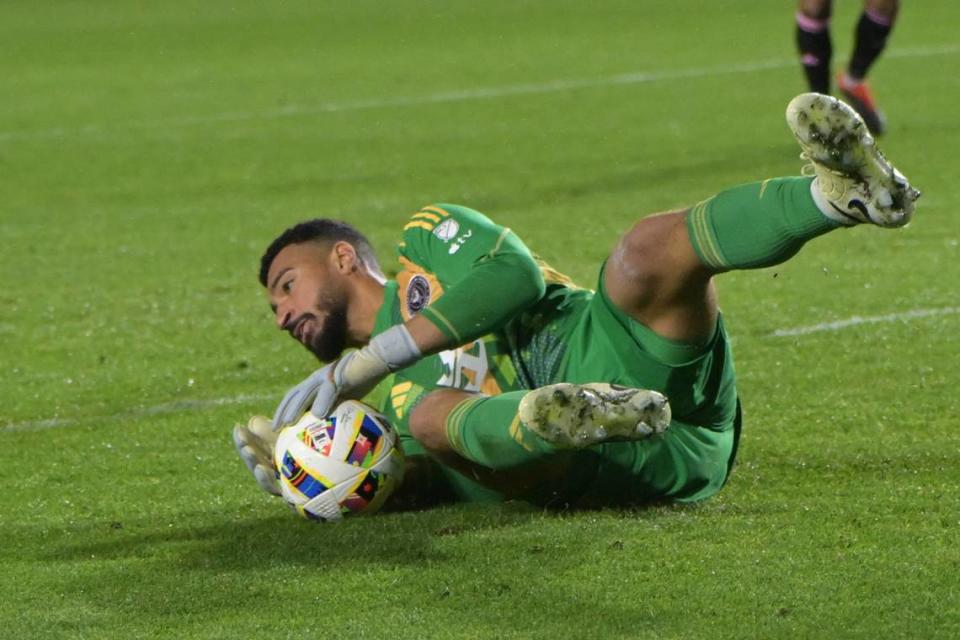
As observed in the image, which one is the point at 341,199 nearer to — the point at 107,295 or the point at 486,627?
the point at 107,295

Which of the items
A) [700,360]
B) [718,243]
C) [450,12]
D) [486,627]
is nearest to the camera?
[486,627]

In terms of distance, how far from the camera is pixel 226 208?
381 inches

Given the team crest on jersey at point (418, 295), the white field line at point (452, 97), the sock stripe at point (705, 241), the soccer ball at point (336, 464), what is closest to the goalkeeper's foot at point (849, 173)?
the sock stripe at point (705, 241)

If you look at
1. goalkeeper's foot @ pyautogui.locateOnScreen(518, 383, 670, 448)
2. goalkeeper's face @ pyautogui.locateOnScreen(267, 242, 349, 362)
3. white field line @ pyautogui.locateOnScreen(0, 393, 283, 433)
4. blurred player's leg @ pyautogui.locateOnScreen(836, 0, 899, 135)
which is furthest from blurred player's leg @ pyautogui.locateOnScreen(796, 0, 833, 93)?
goalkeeper's foot @ pyautogui.locateOnScreen(518, 383, 670, 448)

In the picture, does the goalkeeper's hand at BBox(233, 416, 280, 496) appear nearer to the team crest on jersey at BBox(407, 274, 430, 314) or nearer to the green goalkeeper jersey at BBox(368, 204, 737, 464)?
the green goalkeeper jersey at BBox(368, 204, 737, 464)

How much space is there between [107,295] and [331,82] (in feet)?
25.0

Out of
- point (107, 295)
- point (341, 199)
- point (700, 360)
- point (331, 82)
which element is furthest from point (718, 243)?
point (331, 82)

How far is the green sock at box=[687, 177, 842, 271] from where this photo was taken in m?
3.69

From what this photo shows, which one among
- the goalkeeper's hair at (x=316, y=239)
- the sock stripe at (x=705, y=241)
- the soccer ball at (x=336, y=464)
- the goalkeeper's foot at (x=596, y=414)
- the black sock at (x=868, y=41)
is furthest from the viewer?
the black sock at (x=868, y=41)

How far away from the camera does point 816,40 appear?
1078 cm

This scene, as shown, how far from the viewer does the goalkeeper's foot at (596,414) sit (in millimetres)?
3602

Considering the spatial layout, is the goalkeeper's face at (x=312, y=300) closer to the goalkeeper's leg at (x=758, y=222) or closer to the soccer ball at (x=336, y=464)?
the soccer ball at (x=336, y=464)

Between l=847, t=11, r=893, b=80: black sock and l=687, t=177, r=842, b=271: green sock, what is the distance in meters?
7.42

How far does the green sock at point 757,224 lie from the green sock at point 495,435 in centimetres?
53
